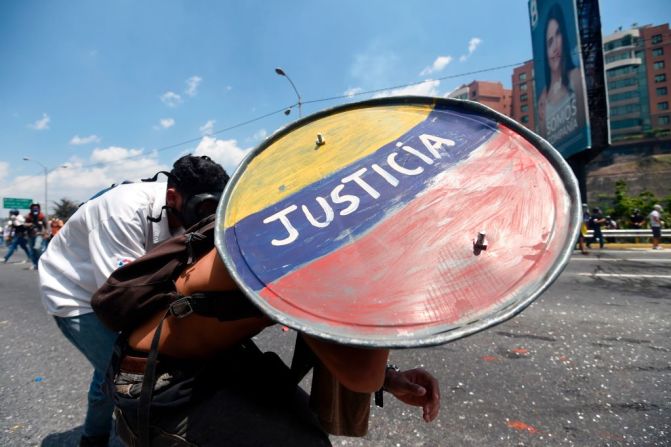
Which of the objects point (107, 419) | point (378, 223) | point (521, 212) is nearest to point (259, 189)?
point (378, 223)

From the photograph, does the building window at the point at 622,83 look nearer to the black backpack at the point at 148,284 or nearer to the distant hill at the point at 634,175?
the distant hill at the point at 634,175

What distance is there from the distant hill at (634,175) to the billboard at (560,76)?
128ft

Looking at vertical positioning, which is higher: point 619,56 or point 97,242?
point 619,56

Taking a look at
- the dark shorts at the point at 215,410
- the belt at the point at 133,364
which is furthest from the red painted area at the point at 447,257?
the belt at the point at 133,364

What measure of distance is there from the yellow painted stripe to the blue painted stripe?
0.03 metres

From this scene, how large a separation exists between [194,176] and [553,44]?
75.8ft

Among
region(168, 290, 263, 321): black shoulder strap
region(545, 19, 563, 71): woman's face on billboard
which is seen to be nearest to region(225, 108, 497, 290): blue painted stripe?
region(168, 290, 263, 321): black shoulder strap

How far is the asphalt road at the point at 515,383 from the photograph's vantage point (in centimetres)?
200

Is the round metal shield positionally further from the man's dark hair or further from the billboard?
the billboard

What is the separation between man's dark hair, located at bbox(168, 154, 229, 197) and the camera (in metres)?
1.59

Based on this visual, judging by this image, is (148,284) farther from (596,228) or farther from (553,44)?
(553,44)

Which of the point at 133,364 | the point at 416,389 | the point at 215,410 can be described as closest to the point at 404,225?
the point at 416,389

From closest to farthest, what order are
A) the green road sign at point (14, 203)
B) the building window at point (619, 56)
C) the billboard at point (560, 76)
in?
1. the billboard at point (560, 76)
2. the green road sign at point (14, 203)
3. the building window at point (619, 56)

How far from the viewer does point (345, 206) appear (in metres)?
1.04
